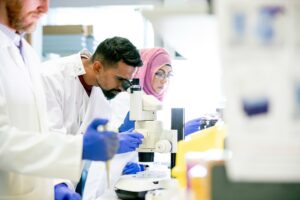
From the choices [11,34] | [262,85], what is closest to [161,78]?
[11,34]

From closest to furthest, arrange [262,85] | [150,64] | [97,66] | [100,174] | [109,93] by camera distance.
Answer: [262,85], [100,174], [97,66], [109,93], [150,64]

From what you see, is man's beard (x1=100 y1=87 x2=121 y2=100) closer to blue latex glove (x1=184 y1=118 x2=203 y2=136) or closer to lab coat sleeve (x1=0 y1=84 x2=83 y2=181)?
blue latex glove (x1=184 y1=118 x2=203 y2=136)

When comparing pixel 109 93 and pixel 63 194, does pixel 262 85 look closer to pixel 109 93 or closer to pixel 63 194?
pixel 63 194

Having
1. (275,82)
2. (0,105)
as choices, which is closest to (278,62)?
(275,82)

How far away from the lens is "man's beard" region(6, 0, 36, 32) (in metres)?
1.31

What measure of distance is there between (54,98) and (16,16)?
0.82 m

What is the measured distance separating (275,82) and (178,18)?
0.20 metres

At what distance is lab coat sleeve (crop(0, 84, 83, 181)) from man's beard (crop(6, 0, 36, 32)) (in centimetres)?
41

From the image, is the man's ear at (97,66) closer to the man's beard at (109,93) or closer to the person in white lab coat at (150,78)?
the man's beard at (109,93)

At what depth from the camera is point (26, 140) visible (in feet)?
3.76

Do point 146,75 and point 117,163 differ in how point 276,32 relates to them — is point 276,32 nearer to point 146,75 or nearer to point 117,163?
point 117,163

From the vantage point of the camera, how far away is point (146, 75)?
274 centimetres

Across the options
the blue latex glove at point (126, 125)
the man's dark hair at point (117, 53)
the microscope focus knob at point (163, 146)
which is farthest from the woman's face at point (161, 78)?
the microscope focus knob at point (163, 146)

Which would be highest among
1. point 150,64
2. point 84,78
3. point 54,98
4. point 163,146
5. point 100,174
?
point 150,64
